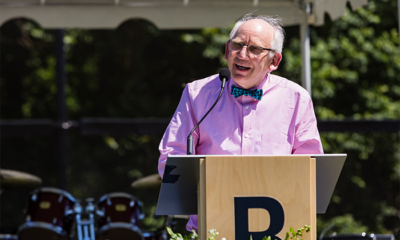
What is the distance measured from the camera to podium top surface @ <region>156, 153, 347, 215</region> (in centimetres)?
157

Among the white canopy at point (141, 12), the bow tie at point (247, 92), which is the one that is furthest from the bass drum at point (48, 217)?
the bow tie at point (247, 92)

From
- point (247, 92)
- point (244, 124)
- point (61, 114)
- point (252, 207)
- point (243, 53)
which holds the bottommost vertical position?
point (252, 207)

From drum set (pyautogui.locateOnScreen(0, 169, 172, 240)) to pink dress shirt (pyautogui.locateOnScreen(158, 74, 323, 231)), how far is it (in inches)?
90.5

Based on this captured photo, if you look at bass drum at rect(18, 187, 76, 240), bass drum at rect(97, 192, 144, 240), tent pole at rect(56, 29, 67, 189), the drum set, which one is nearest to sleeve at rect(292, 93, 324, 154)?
the drum set

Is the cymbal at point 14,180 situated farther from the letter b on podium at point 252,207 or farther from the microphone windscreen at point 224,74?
the letter b on podium at point 252,207

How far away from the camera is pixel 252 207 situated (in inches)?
61.6

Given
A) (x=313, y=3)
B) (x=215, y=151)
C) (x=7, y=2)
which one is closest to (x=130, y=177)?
(x=7, y=2)

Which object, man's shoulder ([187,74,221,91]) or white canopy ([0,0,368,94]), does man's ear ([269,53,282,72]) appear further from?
white canopy ([0,0,368,94])

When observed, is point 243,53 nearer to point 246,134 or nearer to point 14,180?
point 246,134

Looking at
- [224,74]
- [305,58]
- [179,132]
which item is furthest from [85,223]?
[224,74]

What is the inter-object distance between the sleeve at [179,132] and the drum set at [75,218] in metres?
2.29

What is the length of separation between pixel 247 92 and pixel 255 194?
0.57 metres

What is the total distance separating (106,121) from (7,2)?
1.45 metres

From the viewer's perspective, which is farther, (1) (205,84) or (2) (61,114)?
(2) (61,114)
